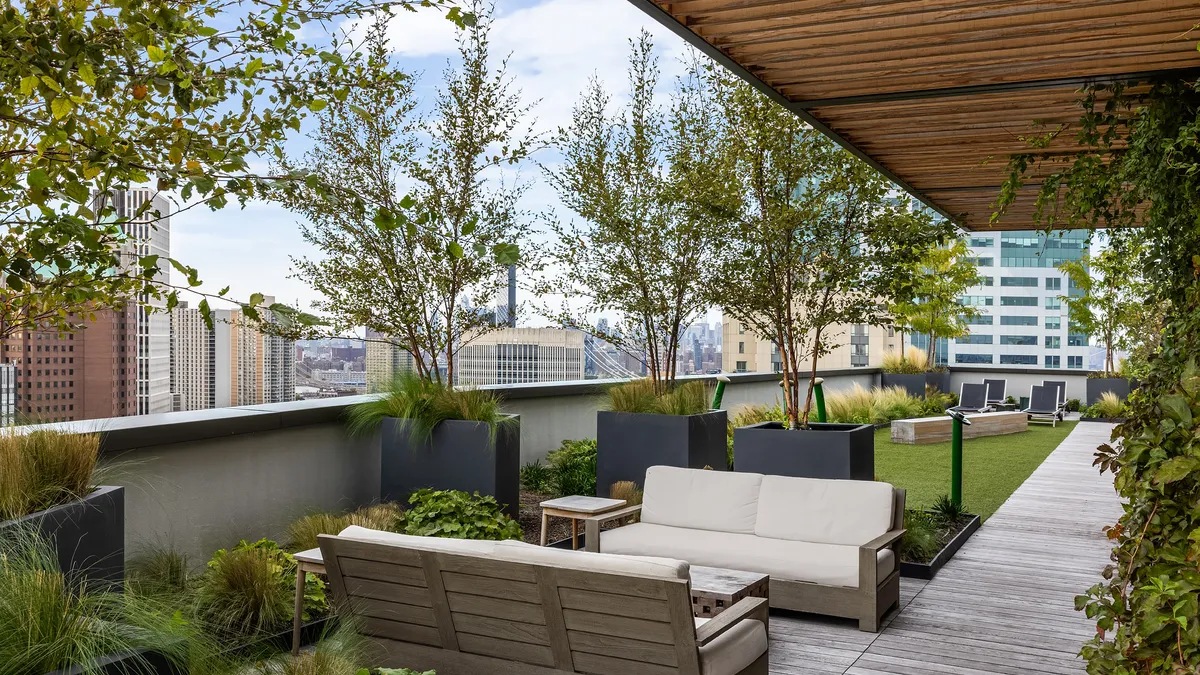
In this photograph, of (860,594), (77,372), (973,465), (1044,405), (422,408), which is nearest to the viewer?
(77,372)

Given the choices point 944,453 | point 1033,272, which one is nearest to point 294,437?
point 944,453

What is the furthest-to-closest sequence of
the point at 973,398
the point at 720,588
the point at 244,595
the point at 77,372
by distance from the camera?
the point at 973,398 → the point at 77,372 → the point at 720,588 → the point at 244,595

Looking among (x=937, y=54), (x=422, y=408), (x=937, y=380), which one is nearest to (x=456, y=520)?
(x=422, y=408)

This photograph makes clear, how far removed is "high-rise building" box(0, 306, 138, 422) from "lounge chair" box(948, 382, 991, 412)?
16884 millimetres

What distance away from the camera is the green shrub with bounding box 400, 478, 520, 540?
20.9ft

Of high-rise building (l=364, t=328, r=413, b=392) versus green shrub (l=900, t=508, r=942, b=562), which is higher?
high-rise building (l=364, t=328, r=413, b=392)

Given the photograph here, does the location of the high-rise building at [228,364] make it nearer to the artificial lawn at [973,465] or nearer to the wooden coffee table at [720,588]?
the wooden coffee table at [720,588]

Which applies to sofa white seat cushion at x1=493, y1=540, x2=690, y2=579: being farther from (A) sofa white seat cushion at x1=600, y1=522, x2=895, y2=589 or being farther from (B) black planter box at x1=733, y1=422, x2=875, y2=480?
(B) black planter box at x1=733, y1=422, x2=875, y2=480

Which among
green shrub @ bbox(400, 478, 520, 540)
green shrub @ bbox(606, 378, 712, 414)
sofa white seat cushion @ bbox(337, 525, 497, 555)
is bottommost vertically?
green shrub @ bbox(400, 478, 520, 540)

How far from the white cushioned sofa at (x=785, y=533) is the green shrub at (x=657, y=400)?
2015mm

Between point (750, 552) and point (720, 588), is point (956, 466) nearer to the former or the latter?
point (750, 552)

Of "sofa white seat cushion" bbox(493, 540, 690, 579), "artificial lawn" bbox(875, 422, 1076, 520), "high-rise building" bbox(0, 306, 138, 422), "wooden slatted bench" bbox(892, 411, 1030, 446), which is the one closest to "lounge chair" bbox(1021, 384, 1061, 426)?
"wooden slatted bench" bbox(892, 411, 1030, 446)

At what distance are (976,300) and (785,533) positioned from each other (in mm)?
20563

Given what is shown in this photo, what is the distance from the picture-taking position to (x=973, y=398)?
1919cm
